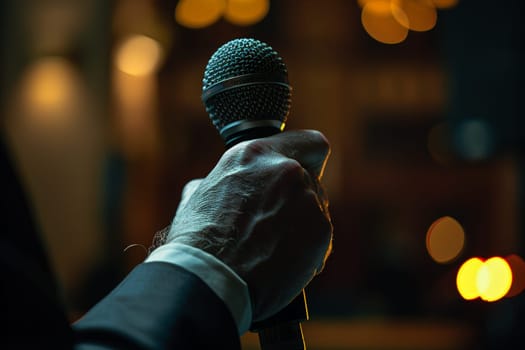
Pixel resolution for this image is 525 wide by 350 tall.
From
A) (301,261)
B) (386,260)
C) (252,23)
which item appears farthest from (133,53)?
(301,261)

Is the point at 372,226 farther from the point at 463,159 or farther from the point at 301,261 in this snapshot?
the point at 301,261

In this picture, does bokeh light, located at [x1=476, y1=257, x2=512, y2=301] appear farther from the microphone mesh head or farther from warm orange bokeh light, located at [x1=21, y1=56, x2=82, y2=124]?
the microphone mesh head

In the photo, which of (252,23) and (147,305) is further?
(252,23)

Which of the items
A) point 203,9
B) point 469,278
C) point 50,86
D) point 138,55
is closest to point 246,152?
point 203,9

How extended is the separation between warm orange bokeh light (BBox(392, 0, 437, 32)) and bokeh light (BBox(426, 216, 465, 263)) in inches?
62.7

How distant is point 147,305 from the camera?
551 mm

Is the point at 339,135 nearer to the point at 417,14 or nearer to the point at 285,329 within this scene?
the point at 417,14

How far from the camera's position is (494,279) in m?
5.79

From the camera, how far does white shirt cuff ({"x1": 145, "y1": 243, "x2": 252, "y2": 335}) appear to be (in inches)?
23.0

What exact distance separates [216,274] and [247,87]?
0.23 m

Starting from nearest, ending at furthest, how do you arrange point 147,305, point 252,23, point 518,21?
1. point 147,305
2. point 518,21
3. point 252,23

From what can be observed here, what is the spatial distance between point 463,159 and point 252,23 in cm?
201

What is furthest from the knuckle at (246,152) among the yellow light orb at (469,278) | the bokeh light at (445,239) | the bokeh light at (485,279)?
the bokeh light at (445,239)

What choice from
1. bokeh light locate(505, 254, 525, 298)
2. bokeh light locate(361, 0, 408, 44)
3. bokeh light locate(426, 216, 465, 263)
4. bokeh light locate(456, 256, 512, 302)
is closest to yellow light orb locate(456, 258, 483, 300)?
bokeh light locate(456, 256, 512, 302)
